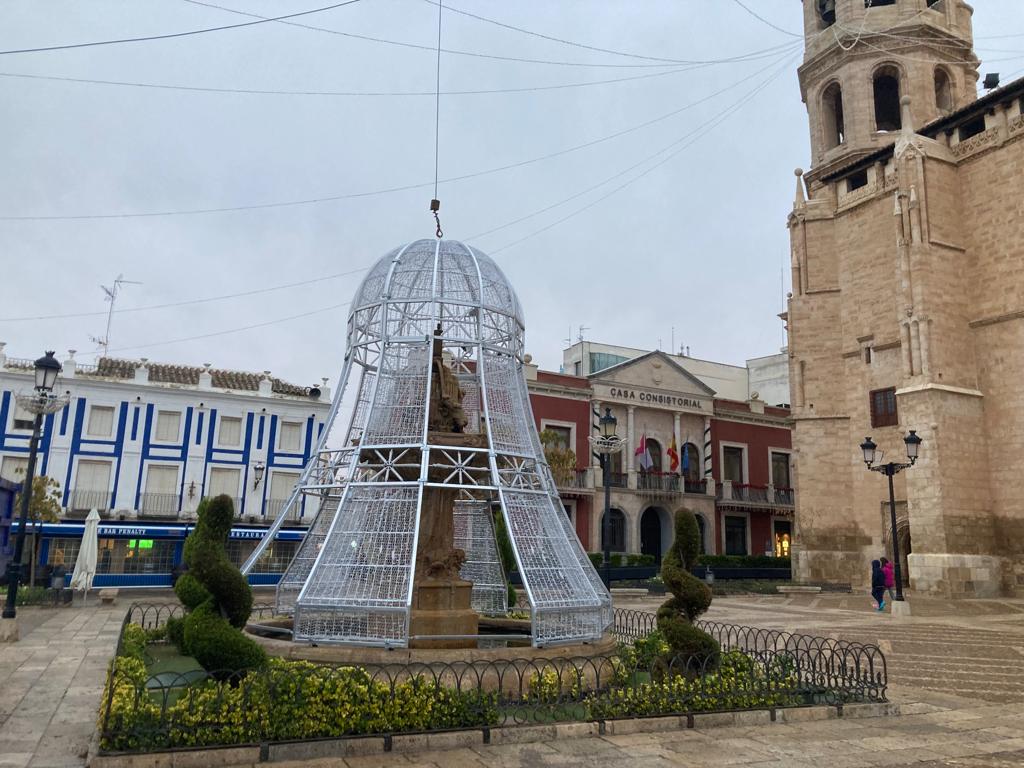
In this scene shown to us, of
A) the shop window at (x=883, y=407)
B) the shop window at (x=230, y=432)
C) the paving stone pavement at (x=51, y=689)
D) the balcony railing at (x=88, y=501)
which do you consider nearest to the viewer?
the paving stone pavement at (x=51, y=689)

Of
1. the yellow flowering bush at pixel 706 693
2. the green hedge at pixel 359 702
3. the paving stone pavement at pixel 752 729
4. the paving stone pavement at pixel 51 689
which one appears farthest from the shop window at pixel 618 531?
the green hedge at pixel 359 702

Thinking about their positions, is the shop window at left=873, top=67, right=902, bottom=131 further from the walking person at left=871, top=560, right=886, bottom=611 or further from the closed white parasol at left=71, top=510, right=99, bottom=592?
the closed white parasol at left=71, top=510, right=99, bottom=592

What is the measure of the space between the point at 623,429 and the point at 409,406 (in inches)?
1069

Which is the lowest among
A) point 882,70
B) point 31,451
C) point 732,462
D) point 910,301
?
point 31,451

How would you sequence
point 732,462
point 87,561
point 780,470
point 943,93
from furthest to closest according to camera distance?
point 780,470, point 732,462, point 943,93, point 87,561

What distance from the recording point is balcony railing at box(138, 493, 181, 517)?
2841cm

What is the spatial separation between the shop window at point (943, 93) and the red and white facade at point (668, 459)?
16.3 m

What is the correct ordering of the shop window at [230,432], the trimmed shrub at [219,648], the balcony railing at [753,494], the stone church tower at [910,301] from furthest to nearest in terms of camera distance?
the balcony railing at [753,494]
the shop window at [230,432]
the stone church tower at [910,301]
the trimmed shrub at [219,648]

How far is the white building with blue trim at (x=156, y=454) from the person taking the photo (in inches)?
1065

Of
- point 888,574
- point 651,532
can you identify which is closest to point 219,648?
point 888,574

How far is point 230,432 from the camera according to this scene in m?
30.4

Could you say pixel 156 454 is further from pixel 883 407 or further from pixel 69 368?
pixel 883 407

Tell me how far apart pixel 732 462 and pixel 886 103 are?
61.8 ft

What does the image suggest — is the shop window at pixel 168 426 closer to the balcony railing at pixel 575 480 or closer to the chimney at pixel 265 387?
the chimney at pixel 265 387
